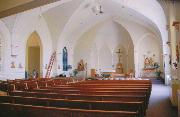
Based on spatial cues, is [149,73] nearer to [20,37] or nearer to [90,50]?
[90,50]

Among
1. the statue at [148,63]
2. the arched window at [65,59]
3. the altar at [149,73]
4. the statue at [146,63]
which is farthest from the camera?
the statue at [146,63]

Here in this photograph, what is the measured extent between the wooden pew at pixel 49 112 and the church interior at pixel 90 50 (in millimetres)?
17

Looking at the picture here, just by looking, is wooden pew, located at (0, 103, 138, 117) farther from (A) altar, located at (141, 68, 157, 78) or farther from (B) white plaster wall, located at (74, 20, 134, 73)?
(B) white plaster wall, located at (74, 20, 134, 73)

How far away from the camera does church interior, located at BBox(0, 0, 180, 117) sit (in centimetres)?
682

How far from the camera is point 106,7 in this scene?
18141mm

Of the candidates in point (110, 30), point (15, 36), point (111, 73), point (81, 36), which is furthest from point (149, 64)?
point (15, 36)

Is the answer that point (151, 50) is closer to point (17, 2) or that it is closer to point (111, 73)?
point (111, 73)

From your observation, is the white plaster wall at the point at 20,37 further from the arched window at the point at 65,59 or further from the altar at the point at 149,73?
the altar at the point at 149,73

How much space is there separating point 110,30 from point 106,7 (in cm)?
558

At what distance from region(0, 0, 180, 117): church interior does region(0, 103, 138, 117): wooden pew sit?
0.06ft

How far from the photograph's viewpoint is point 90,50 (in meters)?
23.6

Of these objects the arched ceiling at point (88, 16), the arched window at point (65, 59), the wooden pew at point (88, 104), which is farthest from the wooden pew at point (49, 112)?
the arched window at point (65, 59)

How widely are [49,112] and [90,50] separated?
20.5 metres

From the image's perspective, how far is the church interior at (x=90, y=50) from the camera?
682cm
